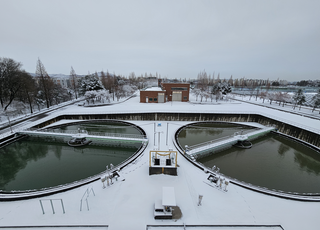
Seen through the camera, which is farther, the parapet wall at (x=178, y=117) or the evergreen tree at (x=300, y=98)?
the evergreen tree at (x=300, y=98)

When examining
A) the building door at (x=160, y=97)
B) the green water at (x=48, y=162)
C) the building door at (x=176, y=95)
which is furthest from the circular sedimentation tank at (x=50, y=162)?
the building door at (x=176, y=95)

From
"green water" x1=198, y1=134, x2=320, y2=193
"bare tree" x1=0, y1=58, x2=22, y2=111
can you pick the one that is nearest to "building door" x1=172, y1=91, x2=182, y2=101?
"green water" x1=198, y1=134, x2=320, y2=193

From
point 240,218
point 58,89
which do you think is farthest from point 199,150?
point 58,89

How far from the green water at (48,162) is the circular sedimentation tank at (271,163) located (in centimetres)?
793

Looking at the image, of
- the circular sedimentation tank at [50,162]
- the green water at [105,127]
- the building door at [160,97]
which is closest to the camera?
the circular sedimentation tank at [50,162]

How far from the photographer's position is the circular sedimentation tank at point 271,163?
9.44m

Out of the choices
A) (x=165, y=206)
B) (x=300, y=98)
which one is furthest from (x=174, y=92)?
(x=165, y=206)

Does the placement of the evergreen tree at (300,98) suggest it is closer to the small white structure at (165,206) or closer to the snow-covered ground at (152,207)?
the snow-covered ground at (152,207)

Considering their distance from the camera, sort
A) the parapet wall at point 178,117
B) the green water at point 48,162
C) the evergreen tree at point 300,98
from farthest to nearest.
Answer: the evergreen tree at point 300,98, the parapet wall at point 178,117, the green water at point 48,162

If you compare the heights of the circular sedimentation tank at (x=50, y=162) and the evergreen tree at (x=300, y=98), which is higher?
the evergreen tree at (x=300, y=98)

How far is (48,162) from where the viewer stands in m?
11.5

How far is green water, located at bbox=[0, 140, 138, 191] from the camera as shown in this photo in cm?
931

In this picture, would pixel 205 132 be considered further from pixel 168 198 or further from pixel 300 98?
pixel 300 98

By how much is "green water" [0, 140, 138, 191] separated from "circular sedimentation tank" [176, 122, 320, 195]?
793cm
